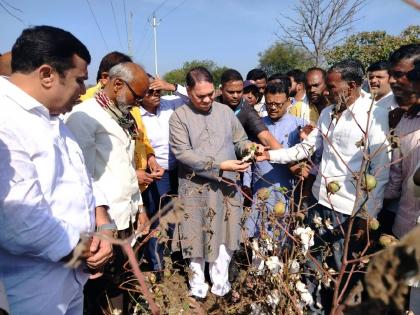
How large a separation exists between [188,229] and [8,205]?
1.82 meters

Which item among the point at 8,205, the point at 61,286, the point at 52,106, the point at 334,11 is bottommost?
the point at 61,286

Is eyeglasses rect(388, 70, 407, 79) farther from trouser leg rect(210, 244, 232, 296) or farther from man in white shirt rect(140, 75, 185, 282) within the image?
man in white shirt rect(140, 75, 185, 282)

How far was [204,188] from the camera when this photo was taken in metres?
2.96

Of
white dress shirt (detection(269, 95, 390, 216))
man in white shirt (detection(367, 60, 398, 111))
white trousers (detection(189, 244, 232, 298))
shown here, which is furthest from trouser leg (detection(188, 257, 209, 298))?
man in white shirt (detection(367, 60, 398, 111))

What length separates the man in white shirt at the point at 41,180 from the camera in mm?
1333

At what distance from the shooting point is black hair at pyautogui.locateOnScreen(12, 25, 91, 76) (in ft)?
4.86

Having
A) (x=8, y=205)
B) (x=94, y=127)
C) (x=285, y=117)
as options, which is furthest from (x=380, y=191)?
(x=8, y=205)

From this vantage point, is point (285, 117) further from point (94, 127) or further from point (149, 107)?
point (94, 127)

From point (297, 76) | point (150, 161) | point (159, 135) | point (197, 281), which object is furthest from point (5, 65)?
point (297, 76)

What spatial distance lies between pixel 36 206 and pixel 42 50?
25.2 inches

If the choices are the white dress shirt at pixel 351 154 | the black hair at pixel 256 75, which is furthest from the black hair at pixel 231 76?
the black hair at pixel 256 75

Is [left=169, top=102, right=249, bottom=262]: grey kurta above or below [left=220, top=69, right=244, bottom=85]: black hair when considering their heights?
below

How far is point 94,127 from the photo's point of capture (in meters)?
2.19

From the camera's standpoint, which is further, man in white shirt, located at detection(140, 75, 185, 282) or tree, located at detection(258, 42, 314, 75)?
tree, located at detection(258, 42, 314, 75)
